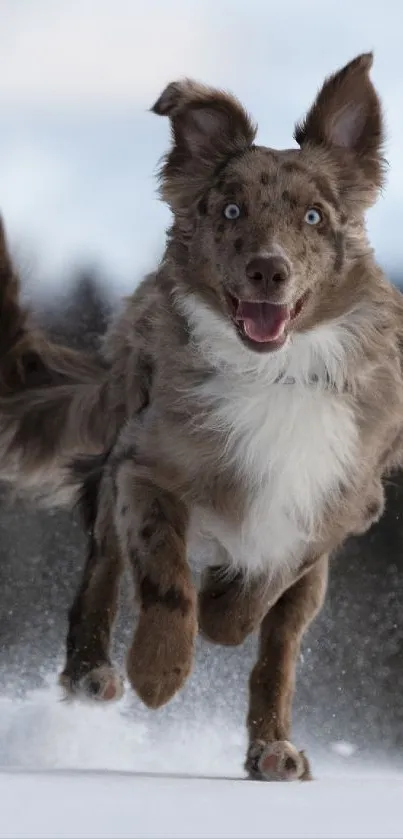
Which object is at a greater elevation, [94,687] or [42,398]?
[42,398]

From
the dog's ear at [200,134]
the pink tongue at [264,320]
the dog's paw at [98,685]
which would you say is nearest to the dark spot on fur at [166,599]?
the pink tongue at [264,320]

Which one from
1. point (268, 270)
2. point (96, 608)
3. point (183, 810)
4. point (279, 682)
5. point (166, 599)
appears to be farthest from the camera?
point (96, 608)

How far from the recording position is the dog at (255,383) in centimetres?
491

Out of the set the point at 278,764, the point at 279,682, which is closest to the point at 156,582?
the point at 278,764

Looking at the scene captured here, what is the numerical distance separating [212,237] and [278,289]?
496 millimetres

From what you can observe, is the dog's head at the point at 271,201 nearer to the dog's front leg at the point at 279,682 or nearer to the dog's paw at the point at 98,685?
the dog's front leg at the point at 279,682

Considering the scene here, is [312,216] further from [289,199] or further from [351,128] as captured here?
[351,128]

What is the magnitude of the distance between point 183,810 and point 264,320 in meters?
1.97

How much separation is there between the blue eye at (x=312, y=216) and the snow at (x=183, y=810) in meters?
2.06

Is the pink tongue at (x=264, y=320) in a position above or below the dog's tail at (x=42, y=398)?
above

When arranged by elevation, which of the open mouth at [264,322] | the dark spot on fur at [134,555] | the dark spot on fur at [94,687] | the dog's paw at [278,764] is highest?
the open mouth at [264,322]

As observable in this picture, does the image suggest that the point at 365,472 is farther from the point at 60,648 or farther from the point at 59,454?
the point at 60,648

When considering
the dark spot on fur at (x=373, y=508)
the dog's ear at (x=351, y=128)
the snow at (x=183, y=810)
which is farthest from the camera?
the dark spot on fur at (x=373, y=508)

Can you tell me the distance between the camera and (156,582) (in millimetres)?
4922
